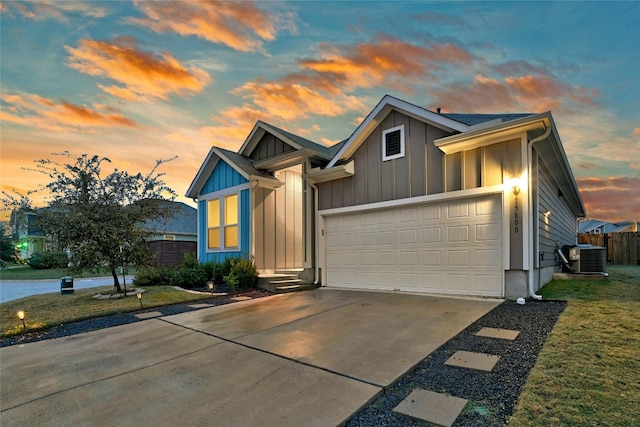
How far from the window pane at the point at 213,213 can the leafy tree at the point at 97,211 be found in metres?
2.88

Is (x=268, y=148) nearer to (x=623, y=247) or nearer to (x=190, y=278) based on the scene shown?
(x=190, y=278)

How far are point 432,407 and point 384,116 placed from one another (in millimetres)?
7176

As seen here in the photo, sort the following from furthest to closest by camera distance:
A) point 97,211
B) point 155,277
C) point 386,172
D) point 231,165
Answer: point 231,165 < point 155,277 < point 386,172 < point 97,211

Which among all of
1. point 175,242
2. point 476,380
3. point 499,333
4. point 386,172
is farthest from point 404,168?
point 175,242

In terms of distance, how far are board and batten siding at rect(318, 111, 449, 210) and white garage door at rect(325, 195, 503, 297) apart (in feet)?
1.36

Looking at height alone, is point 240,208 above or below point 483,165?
below

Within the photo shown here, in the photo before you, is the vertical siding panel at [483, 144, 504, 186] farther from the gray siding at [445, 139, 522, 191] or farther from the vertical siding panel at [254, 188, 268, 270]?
the vertical siding panel at [254, 188, 268, 270]

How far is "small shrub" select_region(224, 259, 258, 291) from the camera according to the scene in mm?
8721

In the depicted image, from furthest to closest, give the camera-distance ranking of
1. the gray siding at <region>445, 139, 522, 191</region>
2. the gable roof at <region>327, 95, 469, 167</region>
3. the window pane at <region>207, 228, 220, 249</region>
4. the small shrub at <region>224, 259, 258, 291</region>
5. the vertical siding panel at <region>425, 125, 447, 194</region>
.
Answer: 1. the window pane at <region>207, 228, 220, 249</region>
2. the small shrub at <region>224, 259, 258, 291</region>
3. the vertical siding panel at <region>425, 125, 447, 194</region>
4. the gable roof at <region>327, 95, 469, 167</region>
5. the gray siding at <region>445, 139, 522, 191</region>

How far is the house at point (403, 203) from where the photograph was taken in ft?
21.5

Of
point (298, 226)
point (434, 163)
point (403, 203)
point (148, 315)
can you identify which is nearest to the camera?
point (148, 315)

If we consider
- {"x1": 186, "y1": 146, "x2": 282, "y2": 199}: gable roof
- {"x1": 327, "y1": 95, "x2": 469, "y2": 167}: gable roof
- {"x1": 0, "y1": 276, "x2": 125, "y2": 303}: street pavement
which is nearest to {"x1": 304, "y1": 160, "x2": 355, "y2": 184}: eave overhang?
{"x1": 327, "y1": 95, "x2": 469, "y2": 167}: gable roof

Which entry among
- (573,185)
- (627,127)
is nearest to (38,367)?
(573,185)

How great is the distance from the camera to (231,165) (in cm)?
1055
